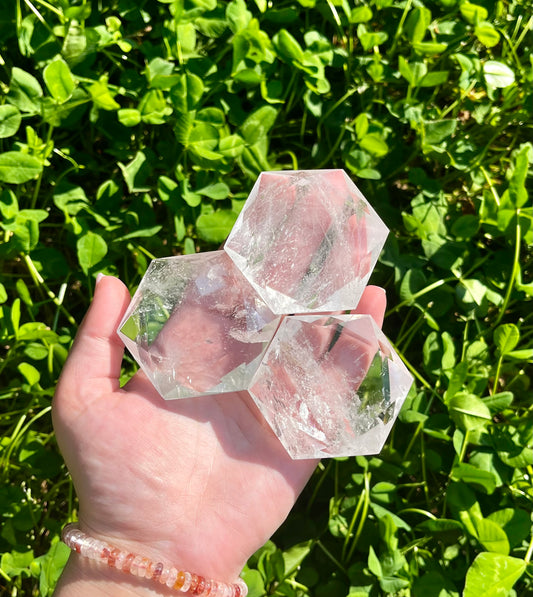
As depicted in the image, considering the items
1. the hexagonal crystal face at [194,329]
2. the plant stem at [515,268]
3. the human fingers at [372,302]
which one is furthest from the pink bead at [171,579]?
the plant stem at [515,268]

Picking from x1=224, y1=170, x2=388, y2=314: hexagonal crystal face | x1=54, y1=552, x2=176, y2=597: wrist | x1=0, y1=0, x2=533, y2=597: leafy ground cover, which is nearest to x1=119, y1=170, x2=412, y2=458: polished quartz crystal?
x1=224, y1=170, x2=388, y2=314: hexagonal crystal face

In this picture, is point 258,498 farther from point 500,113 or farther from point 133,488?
point 500,113

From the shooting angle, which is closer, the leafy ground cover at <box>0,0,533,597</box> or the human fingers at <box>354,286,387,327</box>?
the human fingers at <box>354,286,387,327</box>

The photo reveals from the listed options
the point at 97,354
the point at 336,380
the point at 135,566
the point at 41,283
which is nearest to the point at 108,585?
the point at 135,566

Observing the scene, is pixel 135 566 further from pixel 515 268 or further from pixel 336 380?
pixel 515 268

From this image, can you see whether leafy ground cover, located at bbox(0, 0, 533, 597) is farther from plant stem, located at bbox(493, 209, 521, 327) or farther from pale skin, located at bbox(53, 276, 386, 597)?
pale skin, located at bbox(53, 276, 386, 597)

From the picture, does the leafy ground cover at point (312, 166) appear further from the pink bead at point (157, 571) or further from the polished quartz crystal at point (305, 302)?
the pink bead at point (157, 571)
